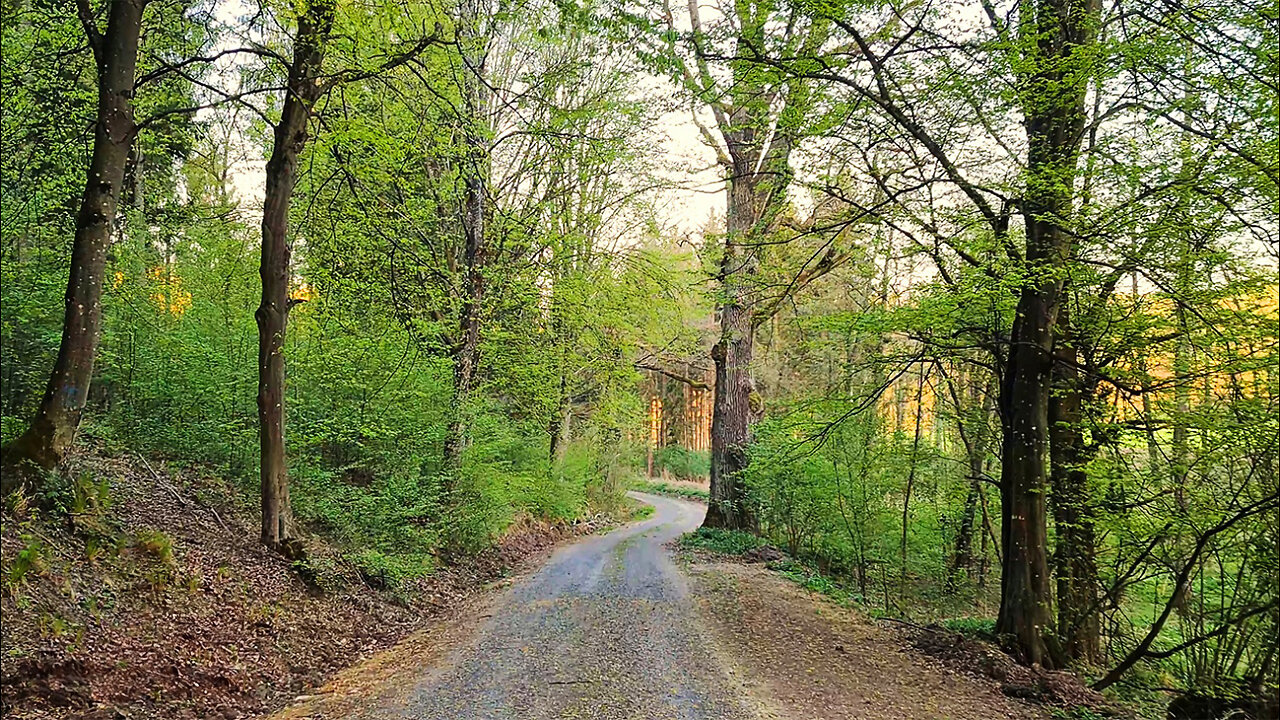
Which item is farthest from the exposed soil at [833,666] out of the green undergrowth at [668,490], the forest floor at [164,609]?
the green undergrowth at [668,490]

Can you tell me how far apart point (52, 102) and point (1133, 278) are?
36.7 ft

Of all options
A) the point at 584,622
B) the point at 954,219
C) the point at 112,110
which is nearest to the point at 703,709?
the point at 584,622

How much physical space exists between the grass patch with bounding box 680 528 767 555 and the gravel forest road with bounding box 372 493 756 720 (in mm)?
3799

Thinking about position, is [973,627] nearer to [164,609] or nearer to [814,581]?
[814,581]

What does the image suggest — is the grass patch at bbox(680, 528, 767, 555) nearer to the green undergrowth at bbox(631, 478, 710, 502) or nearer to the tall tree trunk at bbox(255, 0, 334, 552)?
the tall tree trunk at bbox(255, 0, 334, 552)

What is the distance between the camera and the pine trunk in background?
20.0 ft

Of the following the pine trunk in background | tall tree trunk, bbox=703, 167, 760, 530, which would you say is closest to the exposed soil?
the pine trunk in background

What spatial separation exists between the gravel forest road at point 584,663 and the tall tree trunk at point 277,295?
2737mm

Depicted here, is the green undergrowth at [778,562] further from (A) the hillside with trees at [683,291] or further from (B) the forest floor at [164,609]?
(B) the forest floor at [164,609]

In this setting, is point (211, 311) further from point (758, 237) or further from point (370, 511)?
point (758, 237)

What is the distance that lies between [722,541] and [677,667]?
8.51 m

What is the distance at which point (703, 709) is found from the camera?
17.0 feet

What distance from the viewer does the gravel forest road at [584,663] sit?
5.14 meters

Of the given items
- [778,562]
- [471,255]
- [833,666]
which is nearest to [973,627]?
[833,666]
